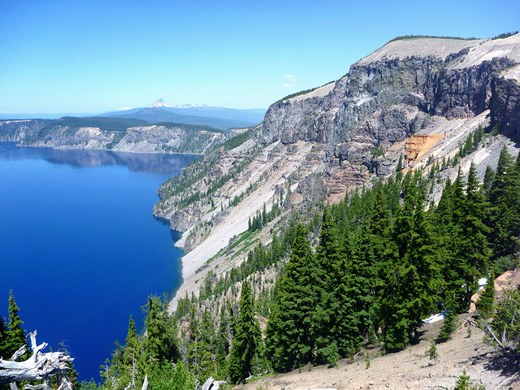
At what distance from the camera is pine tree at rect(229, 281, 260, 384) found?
42188 millimetres

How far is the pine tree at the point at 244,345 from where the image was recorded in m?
42.2

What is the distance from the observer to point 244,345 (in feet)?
141

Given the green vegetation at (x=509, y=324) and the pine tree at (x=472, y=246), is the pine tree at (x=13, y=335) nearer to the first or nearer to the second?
the green vegetation at (x=509, y=324)

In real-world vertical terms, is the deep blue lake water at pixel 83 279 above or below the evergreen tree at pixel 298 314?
below

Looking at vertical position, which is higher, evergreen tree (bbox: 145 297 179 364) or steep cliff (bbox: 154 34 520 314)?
steep cliff (bbox: 154 34 520 314)

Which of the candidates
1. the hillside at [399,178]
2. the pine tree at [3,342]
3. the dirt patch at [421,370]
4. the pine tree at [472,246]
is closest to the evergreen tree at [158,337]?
the hillside at [399,178]

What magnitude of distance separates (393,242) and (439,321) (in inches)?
420

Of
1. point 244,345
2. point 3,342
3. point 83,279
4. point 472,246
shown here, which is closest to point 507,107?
point 472,246

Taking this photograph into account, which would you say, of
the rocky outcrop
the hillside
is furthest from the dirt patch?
the rocky outcrop

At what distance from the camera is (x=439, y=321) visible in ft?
118

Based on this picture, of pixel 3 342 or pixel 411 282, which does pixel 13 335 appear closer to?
pixel 3 342

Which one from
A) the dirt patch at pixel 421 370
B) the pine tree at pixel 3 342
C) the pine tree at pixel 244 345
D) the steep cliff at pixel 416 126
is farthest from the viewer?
the steep cliff at pixel 416 126

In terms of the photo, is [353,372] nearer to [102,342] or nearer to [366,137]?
A: [102,342]

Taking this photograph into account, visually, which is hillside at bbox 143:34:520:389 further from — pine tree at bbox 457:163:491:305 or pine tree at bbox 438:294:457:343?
pine tree at bbox 438:294:457:343
